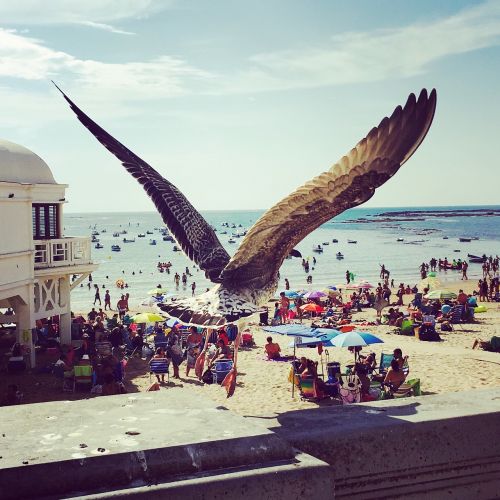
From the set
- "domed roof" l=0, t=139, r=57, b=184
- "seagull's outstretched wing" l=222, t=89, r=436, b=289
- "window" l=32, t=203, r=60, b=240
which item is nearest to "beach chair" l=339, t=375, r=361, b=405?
"seagull's outstretched wing" l=222, t=89, r=436, b=289

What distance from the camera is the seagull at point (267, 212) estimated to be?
22.3 feet

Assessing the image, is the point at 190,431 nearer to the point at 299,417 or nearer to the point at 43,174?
the point at 299,417

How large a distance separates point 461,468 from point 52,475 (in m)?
2.17

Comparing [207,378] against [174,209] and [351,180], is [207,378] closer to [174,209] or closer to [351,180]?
[174,209]

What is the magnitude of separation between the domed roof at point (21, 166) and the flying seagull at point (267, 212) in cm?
820

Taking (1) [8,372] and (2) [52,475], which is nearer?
(2) [52,475]

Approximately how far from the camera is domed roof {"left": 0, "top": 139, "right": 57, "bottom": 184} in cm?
1678

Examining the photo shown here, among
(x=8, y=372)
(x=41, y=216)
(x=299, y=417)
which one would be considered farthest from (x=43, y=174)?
(x=299, y=417)

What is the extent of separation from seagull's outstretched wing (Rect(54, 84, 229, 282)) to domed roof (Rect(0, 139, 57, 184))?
7805 mm

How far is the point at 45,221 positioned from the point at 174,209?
10296mm

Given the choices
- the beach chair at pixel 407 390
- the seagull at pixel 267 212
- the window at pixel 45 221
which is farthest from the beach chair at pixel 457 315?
the seagull at pixel 267 212

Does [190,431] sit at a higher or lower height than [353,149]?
lower

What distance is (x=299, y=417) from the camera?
12.4 ft

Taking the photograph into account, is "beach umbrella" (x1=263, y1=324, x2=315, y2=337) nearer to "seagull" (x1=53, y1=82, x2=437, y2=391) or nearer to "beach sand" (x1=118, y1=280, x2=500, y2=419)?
"beach sand" (x1=118, y1=280, x2=500, y2=419)
